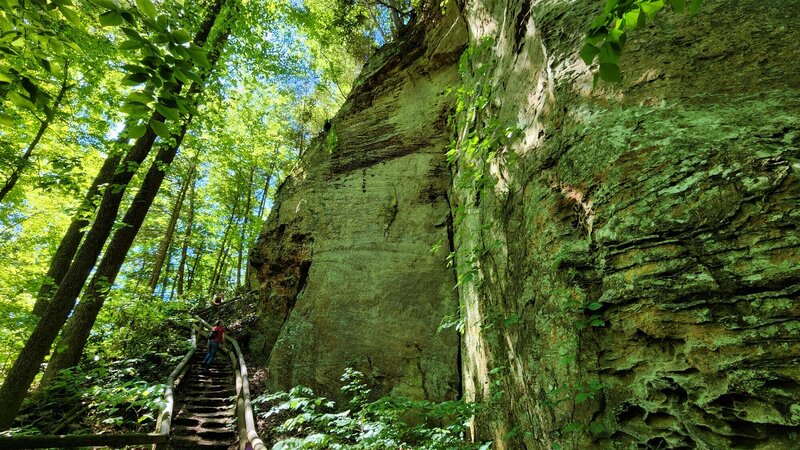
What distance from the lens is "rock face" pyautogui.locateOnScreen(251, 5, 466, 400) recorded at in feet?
25.0

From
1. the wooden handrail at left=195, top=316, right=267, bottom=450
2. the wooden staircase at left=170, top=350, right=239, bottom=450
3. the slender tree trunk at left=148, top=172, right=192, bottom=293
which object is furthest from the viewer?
the slender tree trunk at left=148, top=172, right=192, bottom=293

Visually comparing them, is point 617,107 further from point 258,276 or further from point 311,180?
point 258,276

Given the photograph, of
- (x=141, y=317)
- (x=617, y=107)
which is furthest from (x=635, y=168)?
(x=141, y=317)

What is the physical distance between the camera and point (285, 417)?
7.30 meters

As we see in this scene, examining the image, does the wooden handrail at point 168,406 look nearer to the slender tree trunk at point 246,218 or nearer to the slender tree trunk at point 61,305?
the slender tree trunk at point 61,305

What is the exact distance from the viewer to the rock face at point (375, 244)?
7.63 metres

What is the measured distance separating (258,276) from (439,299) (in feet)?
21.8

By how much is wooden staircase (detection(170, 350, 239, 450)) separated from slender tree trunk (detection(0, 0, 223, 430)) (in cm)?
247

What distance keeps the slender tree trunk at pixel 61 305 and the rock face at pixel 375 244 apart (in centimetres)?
411

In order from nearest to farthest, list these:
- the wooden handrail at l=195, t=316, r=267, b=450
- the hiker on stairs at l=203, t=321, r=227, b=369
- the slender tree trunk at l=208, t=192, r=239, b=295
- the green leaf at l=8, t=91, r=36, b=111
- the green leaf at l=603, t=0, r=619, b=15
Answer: the green leaf at l=603, t=0, r=619, b=15 < the green leaf at l=8, t=91, r=36, b=111 < the wooden handrail at l=195, t=316, r=267, b=450 < the hiker on stairs at l=203, t=321, r=227, b=369 < the slender tree trunk at l=208, t=192, r=239, b=295

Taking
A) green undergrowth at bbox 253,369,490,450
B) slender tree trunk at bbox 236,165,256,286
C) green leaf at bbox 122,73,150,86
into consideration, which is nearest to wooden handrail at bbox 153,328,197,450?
green undergrowth at bbox 253,369,490,450

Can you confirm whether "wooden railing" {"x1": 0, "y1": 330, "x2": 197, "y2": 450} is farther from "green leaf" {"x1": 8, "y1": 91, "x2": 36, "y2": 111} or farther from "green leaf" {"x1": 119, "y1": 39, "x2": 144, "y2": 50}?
"green leaf" {"x1": 119, "y1": 39, "x2": 144, "y2": 50}

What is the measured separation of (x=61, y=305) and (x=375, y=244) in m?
6.00

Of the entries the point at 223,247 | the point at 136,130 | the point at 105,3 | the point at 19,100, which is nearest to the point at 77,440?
the point at 19,100
